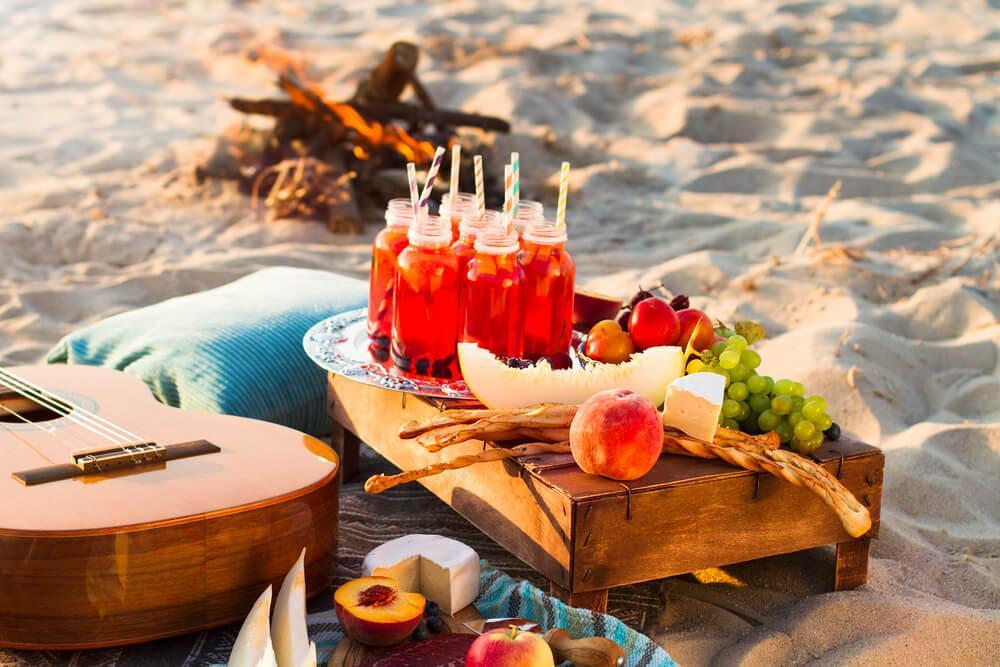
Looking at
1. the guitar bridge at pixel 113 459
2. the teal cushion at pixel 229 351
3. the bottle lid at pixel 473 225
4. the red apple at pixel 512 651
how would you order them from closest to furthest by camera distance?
the red apple at pixel 512 651 → the guitar bridge at pixel 113 459 → the bottle lid at pixel 473 225 → the teal cushion at pixel 229 351

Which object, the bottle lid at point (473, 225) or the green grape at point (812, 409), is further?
the bottle lid at point (473, 225)

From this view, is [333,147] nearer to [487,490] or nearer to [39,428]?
[39,428]

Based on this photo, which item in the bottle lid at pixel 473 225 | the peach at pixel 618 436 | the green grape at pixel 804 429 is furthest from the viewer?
the bottle lid at pixel 473 225

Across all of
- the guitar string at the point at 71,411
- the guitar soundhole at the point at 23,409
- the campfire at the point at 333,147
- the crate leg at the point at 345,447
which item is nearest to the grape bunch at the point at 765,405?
the crate leg at the point at 345,447

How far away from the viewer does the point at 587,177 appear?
6535mm

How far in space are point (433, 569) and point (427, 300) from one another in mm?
653

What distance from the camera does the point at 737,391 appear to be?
2484mm

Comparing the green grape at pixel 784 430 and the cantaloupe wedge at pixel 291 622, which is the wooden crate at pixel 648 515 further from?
the cantaloupe wedge at pixel 291 622

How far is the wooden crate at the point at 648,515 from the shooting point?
87.7 inches

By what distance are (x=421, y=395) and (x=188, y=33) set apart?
764cm

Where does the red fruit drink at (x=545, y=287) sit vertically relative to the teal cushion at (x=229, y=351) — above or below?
above

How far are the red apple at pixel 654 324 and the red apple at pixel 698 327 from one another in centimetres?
2

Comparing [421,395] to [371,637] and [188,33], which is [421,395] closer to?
[371,637]

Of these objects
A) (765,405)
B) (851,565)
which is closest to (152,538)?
(765,405)
